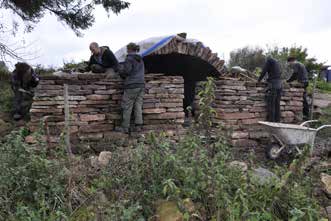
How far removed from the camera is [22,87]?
6410 millimetres

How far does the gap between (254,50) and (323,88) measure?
9132 mm

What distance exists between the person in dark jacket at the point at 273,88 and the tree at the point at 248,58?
37.3 ft

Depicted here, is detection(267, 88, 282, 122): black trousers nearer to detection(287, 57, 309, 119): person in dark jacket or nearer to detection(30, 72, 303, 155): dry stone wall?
detection(30, 72, 303, 155): dry stone wall

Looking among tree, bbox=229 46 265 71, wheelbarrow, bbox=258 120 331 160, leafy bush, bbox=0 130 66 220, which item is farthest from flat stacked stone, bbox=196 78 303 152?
tree, bbox=229 46 265 71

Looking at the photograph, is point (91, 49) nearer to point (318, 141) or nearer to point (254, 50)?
point (318, 141)

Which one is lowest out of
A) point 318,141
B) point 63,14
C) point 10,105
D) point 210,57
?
point 318,141

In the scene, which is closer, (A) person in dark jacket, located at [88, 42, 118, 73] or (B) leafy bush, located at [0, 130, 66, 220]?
(B) leafy bush, located at [0, 130, 66, 220]

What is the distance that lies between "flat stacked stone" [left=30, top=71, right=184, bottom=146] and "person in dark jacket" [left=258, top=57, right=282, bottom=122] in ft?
6.40

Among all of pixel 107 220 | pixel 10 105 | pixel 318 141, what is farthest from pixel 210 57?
pixel 107 220

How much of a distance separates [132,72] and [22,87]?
7.65ft

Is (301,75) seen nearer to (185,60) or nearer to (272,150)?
(185,60)

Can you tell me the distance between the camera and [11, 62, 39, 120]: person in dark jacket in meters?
6.22

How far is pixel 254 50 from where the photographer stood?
2158cm

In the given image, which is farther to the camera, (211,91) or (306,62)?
(306,62)
